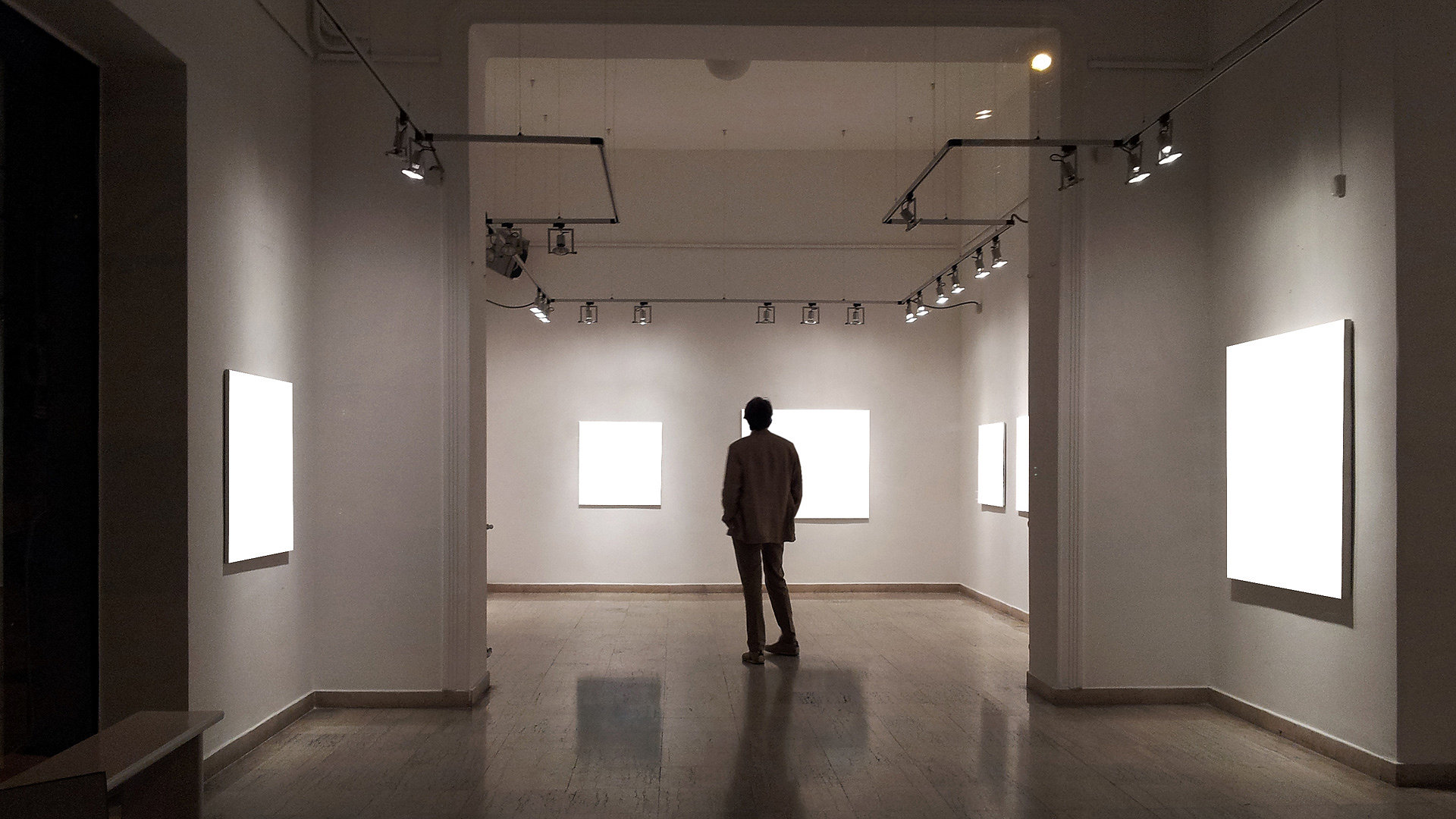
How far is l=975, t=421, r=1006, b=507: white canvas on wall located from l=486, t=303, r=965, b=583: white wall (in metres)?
1.00

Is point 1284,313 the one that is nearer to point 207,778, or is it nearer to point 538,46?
point 538,46

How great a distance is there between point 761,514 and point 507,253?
13.6ft

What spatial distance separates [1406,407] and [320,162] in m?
6.02

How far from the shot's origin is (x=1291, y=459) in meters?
5.48

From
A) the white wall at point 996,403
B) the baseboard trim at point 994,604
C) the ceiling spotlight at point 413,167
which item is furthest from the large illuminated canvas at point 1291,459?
the ceiling spotlight at point 413,167

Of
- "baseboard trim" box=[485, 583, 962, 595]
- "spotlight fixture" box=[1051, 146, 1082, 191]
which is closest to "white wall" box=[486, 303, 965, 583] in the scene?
"baseboard trim" box=[485, 583, 962, 595]

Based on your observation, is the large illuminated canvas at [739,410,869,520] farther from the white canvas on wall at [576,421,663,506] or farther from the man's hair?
the man's hair

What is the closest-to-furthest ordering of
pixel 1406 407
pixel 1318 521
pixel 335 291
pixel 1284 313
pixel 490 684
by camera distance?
pixel 1406 407
pixel 1318 521
pixel 1284 313
pixel 335 291
pixel 490 684

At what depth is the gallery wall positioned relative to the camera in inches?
191

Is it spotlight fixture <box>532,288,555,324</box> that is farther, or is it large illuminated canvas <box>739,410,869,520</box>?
large illuminated canvas <box>739,410,869,520</box>

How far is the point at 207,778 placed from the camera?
15.8 ft

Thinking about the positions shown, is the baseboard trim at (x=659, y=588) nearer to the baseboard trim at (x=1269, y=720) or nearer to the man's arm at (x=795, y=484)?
the man's arm at (x=795, y=484)

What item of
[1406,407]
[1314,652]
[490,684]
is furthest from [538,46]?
[1314,652]

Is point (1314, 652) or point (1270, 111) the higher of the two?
point (1270, 111)
